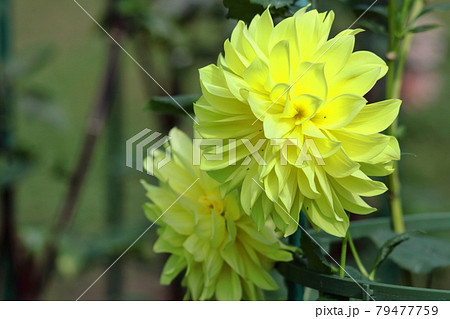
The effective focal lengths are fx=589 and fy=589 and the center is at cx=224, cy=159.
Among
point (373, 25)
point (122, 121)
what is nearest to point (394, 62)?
point (373, 25)

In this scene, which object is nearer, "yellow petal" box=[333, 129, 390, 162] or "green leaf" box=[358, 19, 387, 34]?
"yellow petal" box=[333, 129, 390, 162]

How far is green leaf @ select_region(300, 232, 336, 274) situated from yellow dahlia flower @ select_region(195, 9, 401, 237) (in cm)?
3

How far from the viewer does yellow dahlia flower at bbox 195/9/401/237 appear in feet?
1.13

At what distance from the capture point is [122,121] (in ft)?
3.68

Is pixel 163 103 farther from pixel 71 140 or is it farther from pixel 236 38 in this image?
pixel 71 140

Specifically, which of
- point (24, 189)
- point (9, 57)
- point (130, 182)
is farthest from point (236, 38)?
point (24, 189)

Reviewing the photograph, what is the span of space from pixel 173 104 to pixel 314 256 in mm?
156

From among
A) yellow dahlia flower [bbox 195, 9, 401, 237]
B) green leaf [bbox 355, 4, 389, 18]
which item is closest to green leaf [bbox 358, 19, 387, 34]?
green leaf [bbox 355, 4, 389, 18]

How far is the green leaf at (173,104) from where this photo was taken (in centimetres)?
44

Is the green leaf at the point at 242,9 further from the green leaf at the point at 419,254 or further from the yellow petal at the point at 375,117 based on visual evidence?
the green leaf at the point at 419,254

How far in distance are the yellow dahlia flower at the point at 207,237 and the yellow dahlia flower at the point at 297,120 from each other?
0.06 metres

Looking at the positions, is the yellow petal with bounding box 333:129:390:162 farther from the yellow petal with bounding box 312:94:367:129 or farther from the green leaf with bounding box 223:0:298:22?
the green leaf with bounding box 223:0:298:22

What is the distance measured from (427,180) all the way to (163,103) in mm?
1312

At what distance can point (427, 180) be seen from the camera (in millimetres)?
1613
